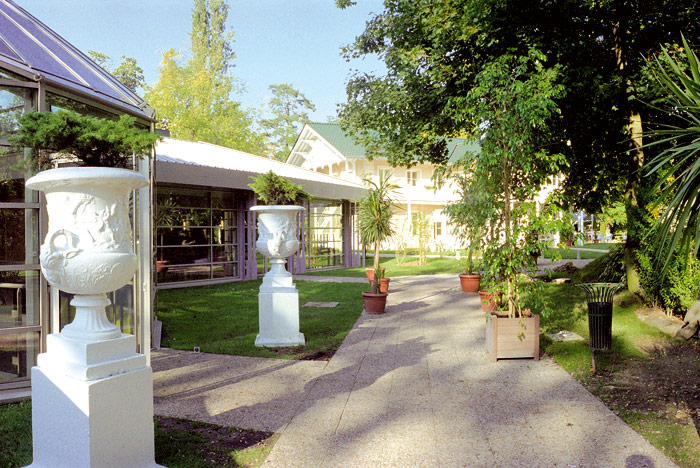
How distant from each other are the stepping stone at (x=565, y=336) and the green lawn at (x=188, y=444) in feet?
16.3

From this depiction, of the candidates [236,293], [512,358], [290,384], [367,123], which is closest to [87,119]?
[290,384]

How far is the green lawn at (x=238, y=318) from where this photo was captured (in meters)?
7.05

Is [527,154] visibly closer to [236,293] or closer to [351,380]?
[351,380]

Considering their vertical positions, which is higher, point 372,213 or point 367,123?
point 367,123

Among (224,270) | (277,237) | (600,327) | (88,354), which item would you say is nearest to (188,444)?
(88,354)

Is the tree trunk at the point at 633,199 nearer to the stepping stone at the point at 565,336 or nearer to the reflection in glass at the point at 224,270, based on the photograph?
the stepping stone at the point at 565,336

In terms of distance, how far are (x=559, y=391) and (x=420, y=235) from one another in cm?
1704

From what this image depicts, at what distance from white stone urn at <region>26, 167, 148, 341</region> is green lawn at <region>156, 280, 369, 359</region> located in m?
3.67

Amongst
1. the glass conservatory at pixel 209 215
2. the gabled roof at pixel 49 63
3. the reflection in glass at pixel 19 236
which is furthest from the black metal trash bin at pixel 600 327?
the glass conservatory at pixel 209 215

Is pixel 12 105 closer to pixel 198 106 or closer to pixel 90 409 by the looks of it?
pixel 90 409

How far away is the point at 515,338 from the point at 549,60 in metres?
5.22

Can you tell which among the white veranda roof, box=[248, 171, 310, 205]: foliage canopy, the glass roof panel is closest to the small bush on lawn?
box=[248, 171, 310, 205]: foliage canopy

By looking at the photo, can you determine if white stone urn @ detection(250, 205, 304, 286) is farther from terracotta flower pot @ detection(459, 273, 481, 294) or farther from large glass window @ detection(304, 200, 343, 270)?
large glass window @ detection(304, 200, 343, 270)

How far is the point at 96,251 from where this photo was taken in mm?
2984
